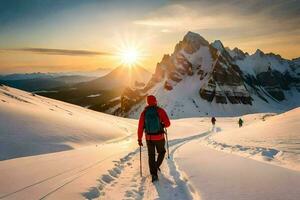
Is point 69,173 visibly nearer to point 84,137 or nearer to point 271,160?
point 271,160

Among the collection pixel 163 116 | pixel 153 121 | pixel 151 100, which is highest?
pixel 151 100

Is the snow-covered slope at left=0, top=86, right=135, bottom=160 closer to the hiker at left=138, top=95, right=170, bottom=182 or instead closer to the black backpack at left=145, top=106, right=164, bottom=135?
the hiker at left=138, top=95, right=170, bottom=182

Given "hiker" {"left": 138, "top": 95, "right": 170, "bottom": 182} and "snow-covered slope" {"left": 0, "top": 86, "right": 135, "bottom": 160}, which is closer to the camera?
"hiker" {"left": 138, "top": 95, "right": 170, "bottom": 182}

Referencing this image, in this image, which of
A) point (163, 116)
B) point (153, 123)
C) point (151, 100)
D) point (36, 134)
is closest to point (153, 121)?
point (153, 123)

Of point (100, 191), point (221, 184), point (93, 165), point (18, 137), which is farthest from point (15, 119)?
point (221, 184)

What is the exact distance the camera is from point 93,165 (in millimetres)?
12438

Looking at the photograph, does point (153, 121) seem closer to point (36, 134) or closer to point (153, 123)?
point (153, 123)

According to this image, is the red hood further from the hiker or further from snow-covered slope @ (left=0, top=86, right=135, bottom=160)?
snow-covered slope @ (left=0, top=86, right=135, bottom=160)

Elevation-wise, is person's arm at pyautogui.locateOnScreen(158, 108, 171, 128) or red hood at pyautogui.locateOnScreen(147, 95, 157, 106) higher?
red hood at pyautogui.locateOnScreen(147, 95, 157, 106)

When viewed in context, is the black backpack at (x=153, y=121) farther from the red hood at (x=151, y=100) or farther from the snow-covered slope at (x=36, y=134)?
the snow-covered slope at (x=36, y=134)

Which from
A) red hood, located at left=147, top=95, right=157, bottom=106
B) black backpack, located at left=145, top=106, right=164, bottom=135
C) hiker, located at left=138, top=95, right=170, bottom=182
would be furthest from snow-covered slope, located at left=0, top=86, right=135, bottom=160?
red hood, located at left=147, top=95, right=157, bottom=106

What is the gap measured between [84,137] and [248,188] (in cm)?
2096

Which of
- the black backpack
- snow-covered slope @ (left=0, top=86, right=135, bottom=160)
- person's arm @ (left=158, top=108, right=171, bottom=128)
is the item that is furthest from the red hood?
snow-covered slope @ (left=0, top=86, right=135, bottom=160)

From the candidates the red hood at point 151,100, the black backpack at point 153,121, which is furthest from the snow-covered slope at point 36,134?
the red hood at point 151,100
